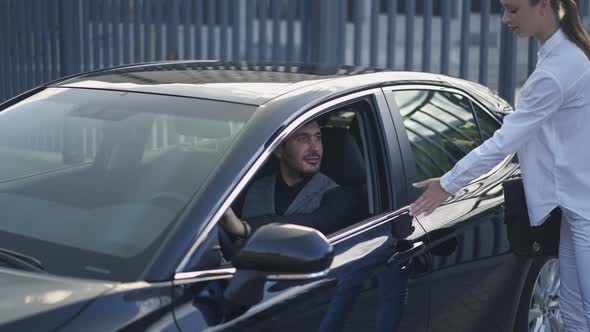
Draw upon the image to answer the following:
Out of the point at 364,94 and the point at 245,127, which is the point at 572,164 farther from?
the point at 245,127

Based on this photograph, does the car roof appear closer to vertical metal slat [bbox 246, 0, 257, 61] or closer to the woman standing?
the woman standing

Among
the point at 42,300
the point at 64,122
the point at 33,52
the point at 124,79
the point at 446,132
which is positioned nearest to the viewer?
the point at 42,300

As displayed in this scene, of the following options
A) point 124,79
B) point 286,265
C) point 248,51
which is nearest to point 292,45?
point 248,51

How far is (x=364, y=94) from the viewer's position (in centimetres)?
345

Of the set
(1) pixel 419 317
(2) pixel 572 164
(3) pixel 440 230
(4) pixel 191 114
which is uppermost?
(4) pixel 191 114

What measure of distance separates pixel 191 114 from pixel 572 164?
1.44m

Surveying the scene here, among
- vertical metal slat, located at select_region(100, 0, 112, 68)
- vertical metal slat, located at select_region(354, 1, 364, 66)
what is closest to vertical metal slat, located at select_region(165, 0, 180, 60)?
vertical metal slat, located at select_region(100, 0, 112, 68)

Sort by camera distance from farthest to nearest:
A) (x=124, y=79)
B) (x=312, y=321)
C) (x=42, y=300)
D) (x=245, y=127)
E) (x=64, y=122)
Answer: (x=124, y=79) < (x=64, y=122) < (x=245, y=127) < (x=312, y=321) < (x=42, y=300)

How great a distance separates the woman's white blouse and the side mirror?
3.41ft

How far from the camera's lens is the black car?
97.4 inches

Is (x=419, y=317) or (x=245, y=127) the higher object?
(x=245, y=127)

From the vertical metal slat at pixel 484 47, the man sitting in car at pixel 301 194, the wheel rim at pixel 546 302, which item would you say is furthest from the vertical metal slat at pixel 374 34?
the man sitting in car at pixel 301 194

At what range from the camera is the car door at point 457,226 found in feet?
11.4

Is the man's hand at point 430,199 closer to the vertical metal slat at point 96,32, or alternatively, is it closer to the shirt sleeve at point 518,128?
the shirt sleeve at point 518,128
